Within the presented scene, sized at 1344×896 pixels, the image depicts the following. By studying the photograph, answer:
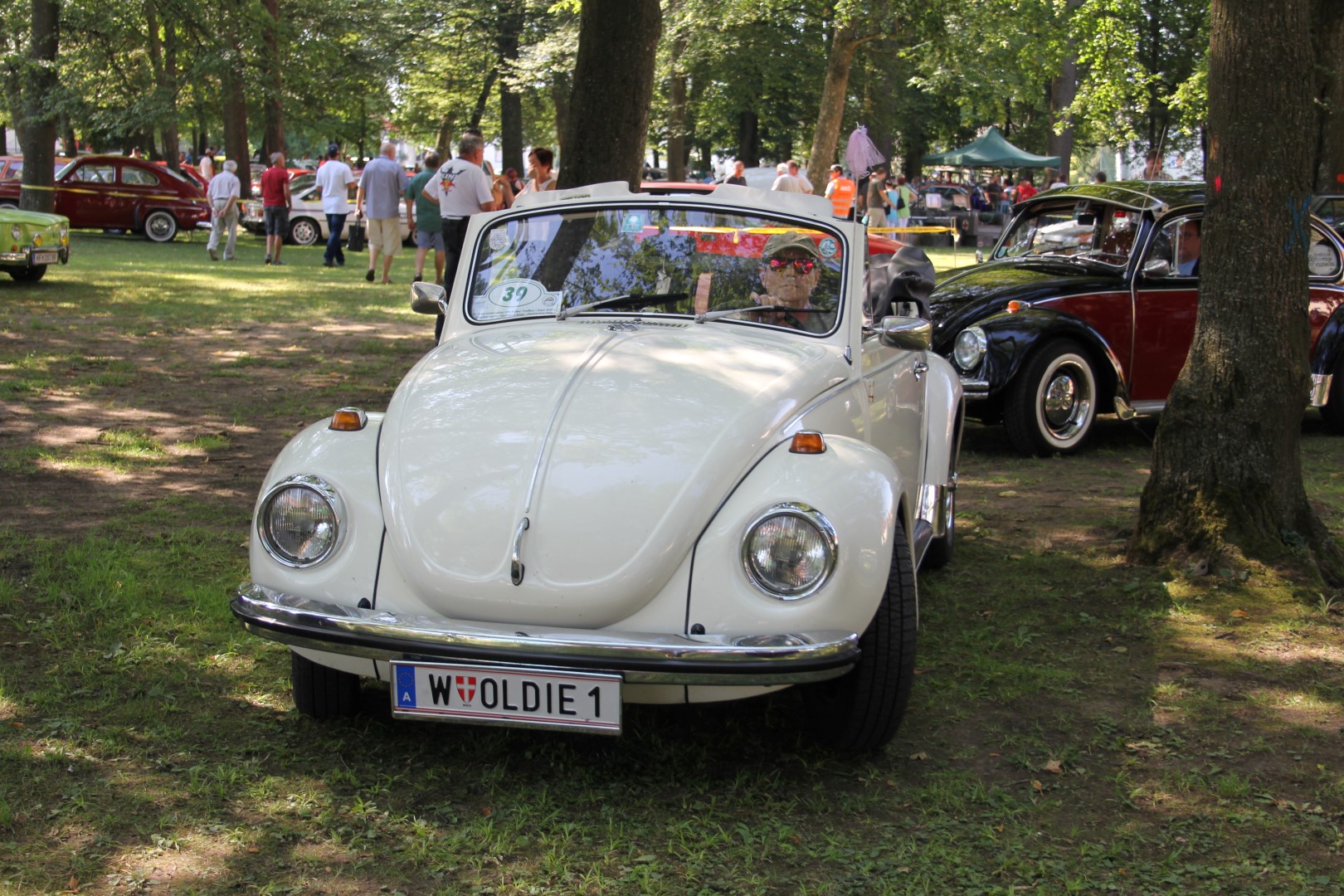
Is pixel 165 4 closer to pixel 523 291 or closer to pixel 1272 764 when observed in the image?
pixel 523 291

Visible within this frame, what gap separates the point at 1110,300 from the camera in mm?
9195

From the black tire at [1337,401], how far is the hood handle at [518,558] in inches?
323

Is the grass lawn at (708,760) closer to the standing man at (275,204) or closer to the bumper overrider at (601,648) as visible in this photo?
the bumper overrider at (601,648)

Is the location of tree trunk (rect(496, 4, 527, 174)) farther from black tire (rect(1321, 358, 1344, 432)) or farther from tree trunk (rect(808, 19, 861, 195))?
black tire (rect(1321, 358, 1344, 432))

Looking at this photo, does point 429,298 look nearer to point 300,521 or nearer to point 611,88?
point 300,521

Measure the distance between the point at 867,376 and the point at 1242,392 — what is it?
181cm

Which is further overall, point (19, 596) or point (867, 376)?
point (19, 596)

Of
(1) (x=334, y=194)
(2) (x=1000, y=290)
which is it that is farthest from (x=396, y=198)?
(2) (x=1000, y=290)

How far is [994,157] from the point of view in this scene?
40.5m

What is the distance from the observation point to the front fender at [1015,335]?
8.95 meters

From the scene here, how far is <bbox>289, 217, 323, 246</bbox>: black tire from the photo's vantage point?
28.5 metres

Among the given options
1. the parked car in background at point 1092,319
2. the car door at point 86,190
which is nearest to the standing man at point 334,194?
the car door at point 86,190

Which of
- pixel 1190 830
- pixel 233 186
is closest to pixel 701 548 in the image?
pixel 1190 830

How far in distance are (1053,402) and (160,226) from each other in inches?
873
